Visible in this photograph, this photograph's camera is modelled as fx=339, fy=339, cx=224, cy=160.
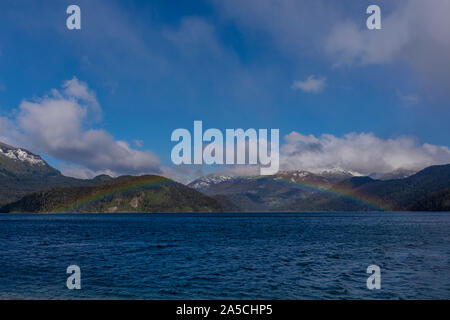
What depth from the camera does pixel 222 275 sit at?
4409 cm

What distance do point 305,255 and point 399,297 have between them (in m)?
29.2

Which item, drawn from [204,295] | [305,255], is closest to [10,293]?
[204,295]

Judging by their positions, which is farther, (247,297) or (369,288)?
(369,288)

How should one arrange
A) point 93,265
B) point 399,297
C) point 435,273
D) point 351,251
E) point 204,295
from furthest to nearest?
point 351,251, point 93,265, point 435,273, point 204,295, point 399,297

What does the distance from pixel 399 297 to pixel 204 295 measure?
19018 mm
